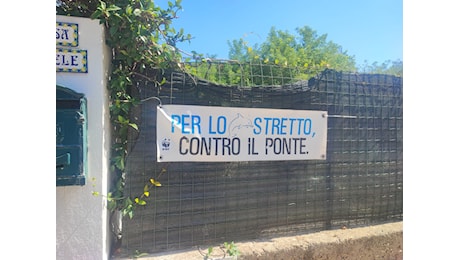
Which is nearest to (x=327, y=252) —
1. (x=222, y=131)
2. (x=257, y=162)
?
(x=257, y=162)

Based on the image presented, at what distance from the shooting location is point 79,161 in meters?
1.87

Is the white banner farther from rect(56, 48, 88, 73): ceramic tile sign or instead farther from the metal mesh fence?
rect(56, 48, 88, 73): ceramic tile sign

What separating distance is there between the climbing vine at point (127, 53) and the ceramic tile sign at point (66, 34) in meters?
0.16

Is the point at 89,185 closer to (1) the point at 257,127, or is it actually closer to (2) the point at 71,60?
(2) the point at 71,60

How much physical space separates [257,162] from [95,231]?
148 centimetres

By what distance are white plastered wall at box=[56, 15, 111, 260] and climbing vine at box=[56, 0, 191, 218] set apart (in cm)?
11

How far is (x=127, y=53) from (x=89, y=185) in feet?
3.51

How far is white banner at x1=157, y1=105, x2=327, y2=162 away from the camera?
7.47 ft

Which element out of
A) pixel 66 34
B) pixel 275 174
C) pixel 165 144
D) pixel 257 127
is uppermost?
pixel 66 34

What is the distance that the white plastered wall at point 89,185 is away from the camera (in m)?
1.97

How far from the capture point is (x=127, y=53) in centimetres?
212

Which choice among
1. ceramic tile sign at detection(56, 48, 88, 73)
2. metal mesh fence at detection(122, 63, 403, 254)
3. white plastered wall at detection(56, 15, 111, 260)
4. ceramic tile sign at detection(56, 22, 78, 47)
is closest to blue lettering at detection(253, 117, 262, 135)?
metal mesh fence at detection(122, 63, 403, 254)

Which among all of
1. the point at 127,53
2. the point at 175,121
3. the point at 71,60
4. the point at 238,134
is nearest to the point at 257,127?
the point at 238,134

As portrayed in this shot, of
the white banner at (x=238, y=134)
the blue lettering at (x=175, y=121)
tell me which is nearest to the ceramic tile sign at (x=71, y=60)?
the white banner at (x=238, y=134)
